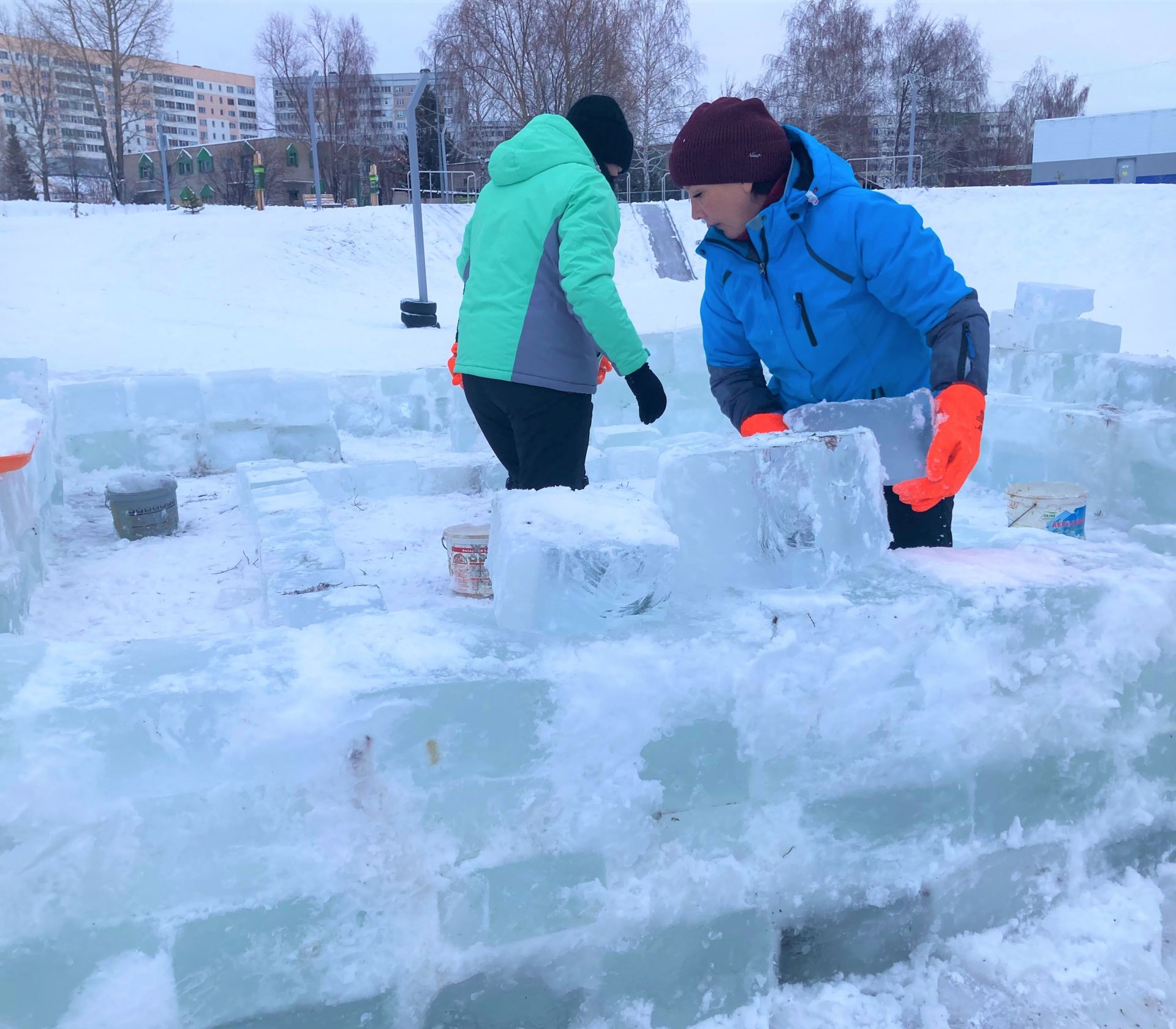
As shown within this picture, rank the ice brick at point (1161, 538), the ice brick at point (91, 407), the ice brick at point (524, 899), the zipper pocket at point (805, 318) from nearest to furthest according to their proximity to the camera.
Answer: the ice brick at point (524, 899) → the zipper pocket at point (805, 318) → the ice brick at point (1161, 538) → the ice brick at point (91, 407)

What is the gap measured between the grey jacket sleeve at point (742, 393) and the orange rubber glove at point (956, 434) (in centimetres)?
48

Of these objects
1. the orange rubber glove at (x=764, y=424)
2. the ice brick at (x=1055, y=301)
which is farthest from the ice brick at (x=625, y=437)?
the orange rubber glove at (x=764, y=424)

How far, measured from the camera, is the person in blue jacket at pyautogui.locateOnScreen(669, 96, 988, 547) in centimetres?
188

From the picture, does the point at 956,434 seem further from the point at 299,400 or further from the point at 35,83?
the point at 35,83

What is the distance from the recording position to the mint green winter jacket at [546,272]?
8.57ft

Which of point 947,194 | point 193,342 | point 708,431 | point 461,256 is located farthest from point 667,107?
point 461,256

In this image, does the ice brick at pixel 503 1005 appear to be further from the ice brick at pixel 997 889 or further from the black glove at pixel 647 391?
the black glove at pixel 647 391

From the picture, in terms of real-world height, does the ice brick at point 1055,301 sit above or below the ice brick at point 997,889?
above

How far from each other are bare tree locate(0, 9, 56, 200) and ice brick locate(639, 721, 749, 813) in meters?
33.2

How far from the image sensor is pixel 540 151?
265cm

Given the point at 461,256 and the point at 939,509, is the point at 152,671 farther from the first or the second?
the point at 461,256

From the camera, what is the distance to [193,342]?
31.2 feet

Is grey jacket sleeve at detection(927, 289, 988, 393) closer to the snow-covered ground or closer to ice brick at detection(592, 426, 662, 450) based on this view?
ice brick at detection(592, 426, 662, 450)

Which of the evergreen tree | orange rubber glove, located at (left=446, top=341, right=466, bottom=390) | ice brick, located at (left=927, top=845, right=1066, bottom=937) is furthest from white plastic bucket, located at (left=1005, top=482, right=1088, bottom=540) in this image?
the evergreen tree
